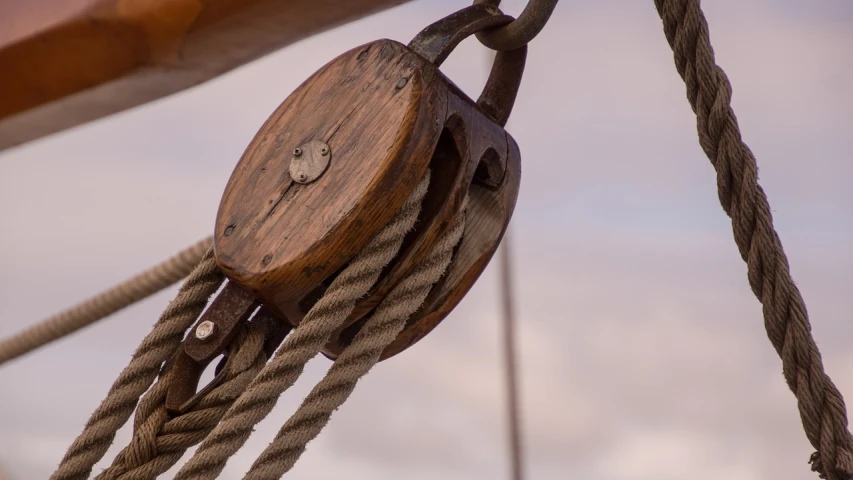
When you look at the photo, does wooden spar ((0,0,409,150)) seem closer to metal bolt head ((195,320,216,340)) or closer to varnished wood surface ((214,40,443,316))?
varnished wood surface ((214,40,443,316))

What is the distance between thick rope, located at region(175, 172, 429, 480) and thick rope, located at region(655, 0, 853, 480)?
233 millimetres

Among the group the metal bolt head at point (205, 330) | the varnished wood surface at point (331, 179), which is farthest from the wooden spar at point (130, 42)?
the metal bolt head at point (205, 330)

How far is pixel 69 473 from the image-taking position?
0.65 m

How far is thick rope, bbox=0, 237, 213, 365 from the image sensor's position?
1.03m

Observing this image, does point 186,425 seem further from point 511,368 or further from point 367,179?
point 511,368

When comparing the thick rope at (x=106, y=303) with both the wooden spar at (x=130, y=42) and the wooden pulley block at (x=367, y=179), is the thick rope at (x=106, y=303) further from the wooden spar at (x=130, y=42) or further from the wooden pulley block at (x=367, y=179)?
the wooden pulley block at (x=367, y=179)

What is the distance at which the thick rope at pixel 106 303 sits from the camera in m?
1.03

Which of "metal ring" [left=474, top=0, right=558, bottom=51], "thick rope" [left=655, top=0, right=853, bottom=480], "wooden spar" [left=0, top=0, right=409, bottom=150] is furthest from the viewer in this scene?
"wooden spar" [left=0, top=0, right=409, bottom=150]

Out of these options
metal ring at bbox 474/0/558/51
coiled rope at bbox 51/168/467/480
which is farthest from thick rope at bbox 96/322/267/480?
metal ring at bbox 474/0/558/51

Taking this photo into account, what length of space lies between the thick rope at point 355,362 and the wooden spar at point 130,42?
→ 1.29ft

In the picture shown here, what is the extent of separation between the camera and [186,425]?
0.64 m

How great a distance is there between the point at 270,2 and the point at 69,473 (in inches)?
19.6

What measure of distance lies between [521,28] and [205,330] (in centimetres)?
33

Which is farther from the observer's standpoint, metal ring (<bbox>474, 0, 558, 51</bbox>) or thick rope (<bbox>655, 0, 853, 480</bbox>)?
metal ring (<bbox>474, 0, 558, 51</bbox>)
